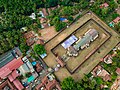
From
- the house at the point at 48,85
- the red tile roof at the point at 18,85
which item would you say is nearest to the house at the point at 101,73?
the house at the point at 48,85

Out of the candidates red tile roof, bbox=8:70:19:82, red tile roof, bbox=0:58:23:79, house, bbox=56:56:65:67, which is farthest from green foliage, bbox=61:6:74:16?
red tile roof, bbox=8:70:19:82

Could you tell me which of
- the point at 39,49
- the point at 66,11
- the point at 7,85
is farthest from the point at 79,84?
the point at 66,11

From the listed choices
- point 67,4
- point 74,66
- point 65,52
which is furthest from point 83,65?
point 67,4

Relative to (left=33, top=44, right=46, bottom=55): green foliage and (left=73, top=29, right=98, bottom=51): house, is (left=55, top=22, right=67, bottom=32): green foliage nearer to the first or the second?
(left=73, top=29, right=98, bottom=51): house

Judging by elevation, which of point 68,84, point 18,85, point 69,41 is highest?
point 69,41

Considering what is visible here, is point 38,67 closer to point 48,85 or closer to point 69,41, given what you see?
point 48,85
